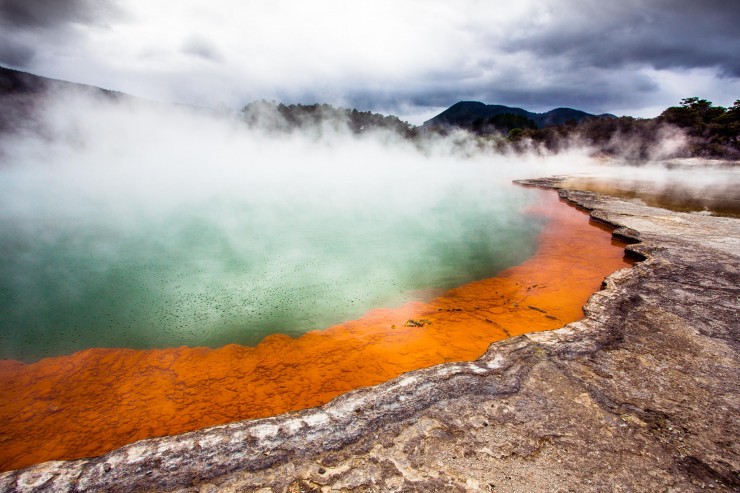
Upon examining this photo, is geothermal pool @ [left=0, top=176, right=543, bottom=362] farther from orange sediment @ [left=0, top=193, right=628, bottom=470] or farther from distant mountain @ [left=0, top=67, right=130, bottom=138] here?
distant mountain @ [left=0, top=67, right=130, bottom=138]

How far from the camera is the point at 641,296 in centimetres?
466

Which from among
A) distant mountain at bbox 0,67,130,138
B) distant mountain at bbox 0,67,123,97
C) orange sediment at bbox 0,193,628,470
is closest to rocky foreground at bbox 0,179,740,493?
orange sediment at bbox 0,193,628,470

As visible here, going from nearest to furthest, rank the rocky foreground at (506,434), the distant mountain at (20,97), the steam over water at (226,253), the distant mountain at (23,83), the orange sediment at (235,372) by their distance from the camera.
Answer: the rocky foreground at (506,434) → the orange sediment at (235,372) → the steam over water at (226,253) → the distant mountain at (20,97) → the distant mountain at (23,83)

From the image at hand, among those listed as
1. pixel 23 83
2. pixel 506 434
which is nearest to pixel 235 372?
pixel 506 434

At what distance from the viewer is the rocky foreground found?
223cm

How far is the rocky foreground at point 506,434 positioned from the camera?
2227mm

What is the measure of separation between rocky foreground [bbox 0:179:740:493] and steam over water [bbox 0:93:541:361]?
2.62 meters

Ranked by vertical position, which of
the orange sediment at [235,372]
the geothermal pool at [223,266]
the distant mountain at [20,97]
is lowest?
the orange sediment at [235,372]

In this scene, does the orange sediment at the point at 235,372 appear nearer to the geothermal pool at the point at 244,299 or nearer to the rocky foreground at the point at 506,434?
the geothermal pool at the point at 244,299

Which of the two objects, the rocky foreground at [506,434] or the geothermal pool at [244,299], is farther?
the geothermal pool at [244,299]

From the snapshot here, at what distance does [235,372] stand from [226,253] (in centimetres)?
519

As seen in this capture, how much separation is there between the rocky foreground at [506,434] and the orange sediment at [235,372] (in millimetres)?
936

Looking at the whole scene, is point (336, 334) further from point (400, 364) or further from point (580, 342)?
point (580, 342)

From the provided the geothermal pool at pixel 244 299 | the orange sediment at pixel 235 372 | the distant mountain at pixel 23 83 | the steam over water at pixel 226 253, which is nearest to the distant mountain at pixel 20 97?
the distant mountain at pixel 23 83
